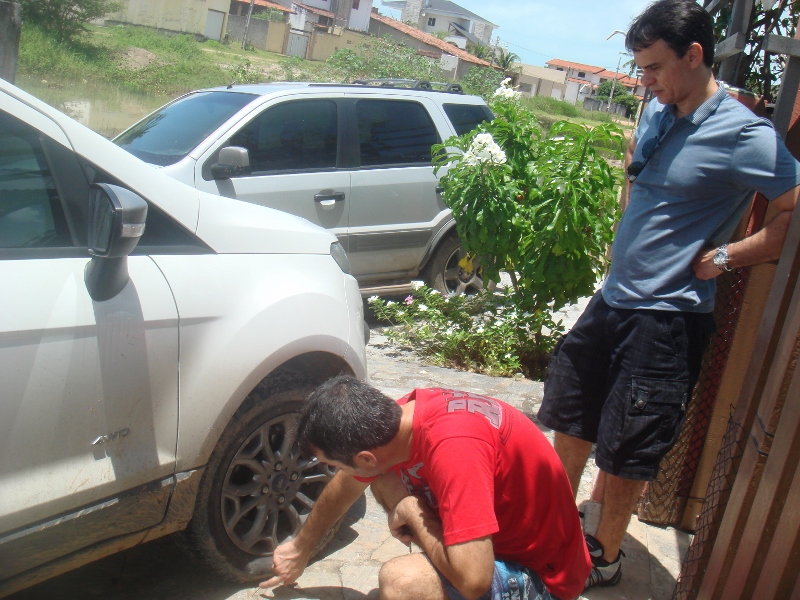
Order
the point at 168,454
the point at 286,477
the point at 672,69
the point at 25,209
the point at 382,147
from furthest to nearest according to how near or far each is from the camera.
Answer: the point at 382,147 < the point at 286,477 < the point at 672,69 < the point at 168,454 < the point at 25,209

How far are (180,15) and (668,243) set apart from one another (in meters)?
41.6

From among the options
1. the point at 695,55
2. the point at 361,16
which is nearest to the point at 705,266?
the point at 695,55

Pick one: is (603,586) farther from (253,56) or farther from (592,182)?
(253,56)

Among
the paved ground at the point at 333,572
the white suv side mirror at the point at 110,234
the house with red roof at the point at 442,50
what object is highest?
the house with red roof at the point at 442,50

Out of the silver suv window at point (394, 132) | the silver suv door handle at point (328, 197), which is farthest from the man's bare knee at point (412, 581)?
the silver suv window at point (394, 132)

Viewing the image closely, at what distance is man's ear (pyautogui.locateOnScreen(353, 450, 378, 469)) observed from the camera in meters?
2.10

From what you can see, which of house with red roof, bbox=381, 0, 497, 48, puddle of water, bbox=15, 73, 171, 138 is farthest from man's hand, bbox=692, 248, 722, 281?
house with red roof, bbox=381, 0, 497, 48

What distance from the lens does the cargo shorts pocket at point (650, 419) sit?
2.81 meters

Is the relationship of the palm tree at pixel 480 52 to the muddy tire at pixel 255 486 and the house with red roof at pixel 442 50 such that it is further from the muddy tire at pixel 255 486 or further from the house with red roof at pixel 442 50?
the muddy tire at pixel 255 486

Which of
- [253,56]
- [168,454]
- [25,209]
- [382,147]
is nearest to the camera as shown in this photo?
[25,209]

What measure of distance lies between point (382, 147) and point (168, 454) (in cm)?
465

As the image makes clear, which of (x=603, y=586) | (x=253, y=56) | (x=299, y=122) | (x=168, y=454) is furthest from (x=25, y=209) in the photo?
(x=253, y=56)

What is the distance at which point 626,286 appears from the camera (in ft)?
9.48

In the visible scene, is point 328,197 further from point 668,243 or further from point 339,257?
point 668,243
